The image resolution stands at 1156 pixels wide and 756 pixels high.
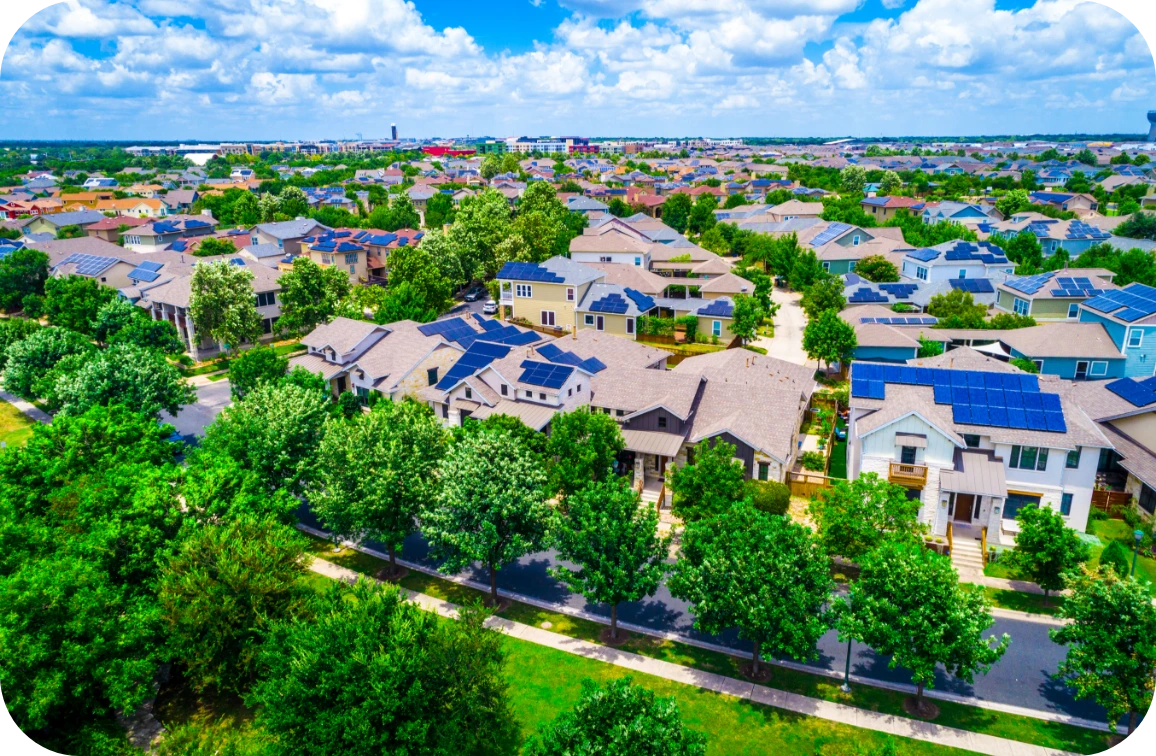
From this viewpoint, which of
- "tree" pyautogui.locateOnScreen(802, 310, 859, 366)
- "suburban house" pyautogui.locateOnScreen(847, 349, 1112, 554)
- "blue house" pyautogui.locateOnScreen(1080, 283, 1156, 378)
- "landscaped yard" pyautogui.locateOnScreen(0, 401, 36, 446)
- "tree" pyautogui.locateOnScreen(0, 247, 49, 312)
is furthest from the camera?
"tree" pyautogui.locateOnScreen(0, 247, 49, 312)

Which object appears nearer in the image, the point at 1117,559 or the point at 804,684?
the point at 804,684

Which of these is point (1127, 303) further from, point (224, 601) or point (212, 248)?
point (212, 248)

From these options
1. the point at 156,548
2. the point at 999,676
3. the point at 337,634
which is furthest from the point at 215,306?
the point at 999,676

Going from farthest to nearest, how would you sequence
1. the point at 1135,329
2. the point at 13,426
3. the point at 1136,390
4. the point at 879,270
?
the point at 879,270 < the point at 13,426 < the point at 1135,329 < the point at 1136,390

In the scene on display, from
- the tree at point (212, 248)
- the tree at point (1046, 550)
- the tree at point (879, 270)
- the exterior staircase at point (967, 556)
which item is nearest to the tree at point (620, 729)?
the tree at point (1046, 550)

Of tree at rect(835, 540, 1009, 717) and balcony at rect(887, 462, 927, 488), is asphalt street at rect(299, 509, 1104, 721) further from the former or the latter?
balcony at rect(887, 462, 927, 488)

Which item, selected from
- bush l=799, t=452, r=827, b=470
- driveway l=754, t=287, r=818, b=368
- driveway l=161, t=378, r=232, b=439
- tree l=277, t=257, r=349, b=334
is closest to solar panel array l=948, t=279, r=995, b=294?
driveway l=754, t=287, r=818, b=368

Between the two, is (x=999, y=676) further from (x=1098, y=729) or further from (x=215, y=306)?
(x=215, y=306)

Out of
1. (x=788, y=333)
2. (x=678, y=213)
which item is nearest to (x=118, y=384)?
Answer: (x=788, y=333)
